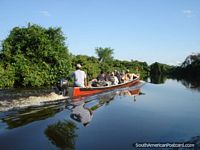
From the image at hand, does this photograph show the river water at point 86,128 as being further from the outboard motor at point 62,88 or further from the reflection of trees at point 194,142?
the outboard motor at point 62,88

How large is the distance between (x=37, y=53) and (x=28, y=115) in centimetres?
1943

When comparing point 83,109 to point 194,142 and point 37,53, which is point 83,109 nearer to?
point 194,142

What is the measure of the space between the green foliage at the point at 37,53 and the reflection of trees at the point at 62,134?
1729cm

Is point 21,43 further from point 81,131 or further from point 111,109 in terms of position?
point 81,131

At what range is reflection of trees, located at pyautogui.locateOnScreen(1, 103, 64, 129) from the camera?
337 inches

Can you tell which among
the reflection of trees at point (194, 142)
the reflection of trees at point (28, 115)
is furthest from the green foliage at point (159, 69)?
the reflection of trees at point (194, 142)

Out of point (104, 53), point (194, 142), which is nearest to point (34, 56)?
point (194, 142)

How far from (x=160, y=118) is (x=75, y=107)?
12.5 ft

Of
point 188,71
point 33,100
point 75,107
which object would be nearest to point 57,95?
point 33,100

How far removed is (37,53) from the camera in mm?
28250

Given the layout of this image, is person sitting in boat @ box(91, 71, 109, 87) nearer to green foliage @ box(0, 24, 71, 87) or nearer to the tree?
green foliage @ box(0, 24, 71, 87)

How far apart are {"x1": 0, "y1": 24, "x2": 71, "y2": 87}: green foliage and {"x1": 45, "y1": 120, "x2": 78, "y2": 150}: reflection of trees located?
17.3m

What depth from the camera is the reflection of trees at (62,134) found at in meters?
7.02

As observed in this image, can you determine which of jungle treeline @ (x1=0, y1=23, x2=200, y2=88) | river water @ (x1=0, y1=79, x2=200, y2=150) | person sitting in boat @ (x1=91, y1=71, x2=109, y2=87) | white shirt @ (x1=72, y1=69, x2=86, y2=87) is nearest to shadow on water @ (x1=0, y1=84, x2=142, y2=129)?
river water @ (x1=0, y1=79, x2=200, y2=150)
